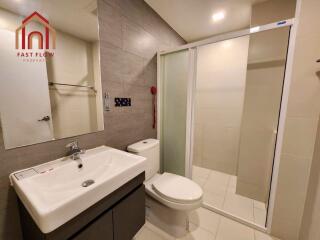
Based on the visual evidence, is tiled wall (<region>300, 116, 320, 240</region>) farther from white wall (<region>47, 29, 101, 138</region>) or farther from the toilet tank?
white wall (<region>47, 29, 101, 138</region>)

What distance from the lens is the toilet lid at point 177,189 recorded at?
1.19 metres

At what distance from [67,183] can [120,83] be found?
0.94 meters

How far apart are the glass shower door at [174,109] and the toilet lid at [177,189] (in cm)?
44

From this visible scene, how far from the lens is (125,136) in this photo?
4.87 feet

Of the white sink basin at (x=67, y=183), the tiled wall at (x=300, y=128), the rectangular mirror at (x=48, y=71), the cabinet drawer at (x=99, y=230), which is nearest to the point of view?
the white sink basin at (x=67, y=183)

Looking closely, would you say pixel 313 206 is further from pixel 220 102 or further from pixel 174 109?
pixel 220 102

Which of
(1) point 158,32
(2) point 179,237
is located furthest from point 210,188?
(1) point 158,32

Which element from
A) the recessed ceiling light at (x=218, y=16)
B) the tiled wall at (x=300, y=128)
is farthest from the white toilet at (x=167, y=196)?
the recessed ceiling light at (x=218, y=16)

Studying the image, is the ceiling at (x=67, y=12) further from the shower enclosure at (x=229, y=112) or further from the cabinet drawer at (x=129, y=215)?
the cabinet drawer at (x=129, y=215)

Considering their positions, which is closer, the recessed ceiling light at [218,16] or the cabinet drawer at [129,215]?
the cabinet drawer at [129,215]

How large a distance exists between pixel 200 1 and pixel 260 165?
2029 millimetres

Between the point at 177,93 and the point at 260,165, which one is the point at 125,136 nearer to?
the point at 177,93

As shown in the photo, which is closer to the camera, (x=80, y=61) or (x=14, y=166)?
(x=14, y=166)

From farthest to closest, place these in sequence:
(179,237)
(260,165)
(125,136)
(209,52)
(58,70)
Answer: (209,52), (260,165), (125,136), (179,237), (58,70)
